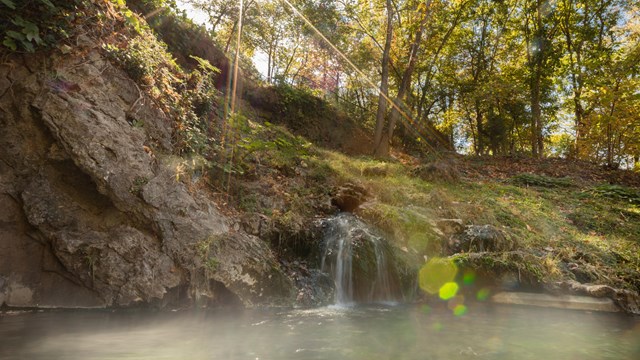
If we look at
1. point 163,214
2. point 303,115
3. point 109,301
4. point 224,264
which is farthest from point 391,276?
point 303,115

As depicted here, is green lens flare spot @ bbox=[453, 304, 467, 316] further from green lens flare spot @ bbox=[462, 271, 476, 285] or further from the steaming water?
green lens flare spot @ bbox=[462, 271, 476, 285]

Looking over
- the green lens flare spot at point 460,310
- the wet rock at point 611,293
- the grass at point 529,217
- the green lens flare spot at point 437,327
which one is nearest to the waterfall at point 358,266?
the grass at point 529,217

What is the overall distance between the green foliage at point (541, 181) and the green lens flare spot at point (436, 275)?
9068 millimetres

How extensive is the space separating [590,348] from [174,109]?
22.0 feet

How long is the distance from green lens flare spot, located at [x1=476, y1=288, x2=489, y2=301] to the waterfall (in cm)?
148

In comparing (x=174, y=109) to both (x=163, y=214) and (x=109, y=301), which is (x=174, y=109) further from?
(x=109, y=301)

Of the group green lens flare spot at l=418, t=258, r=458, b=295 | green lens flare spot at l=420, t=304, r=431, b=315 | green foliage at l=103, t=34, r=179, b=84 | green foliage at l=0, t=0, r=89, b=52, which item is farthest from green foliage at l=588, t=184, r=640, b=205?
green foliage at l=0, t=0, r=89, b=52

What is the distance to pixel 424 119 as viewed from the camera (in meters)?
23.2

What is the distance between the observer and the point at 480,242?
24.6ft

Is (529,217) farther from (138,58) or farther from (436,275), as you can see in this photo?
(138,58)

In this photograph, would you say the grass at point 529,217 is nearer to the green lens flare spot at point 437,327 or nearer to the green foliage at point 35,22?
the green lens flare spot at point 437,327

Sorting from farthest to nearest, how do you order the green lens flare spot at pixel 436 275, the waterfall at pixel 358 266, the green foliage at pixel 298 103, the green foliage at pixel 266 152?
1. the green foliage at pixel 298 103
2. the green foliage at pixel 266 152
3. the green lens flare spot at pixel 436 275
4. the waterfall at pixel 358 266

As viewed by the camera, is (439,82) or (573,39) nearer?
(573,39)

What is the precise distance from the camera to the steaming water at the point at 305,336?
3.48 meters
